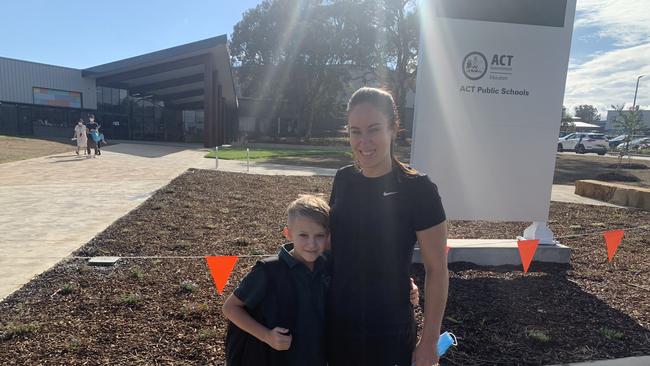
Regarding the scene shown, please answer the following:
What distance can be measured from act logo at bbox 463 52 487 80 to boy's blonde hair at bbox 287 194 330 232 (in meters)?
3.95

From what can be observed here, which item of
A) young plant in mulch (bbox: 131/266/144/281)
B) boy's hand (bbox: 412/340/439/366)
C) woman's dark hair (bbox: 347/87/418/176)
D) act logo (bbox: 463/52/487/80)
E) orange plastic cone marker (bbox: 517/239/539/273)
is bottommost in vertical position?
young plant in mulch (bbox: 131/266/144/281)

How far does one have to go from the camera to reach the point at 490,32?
16.9ft

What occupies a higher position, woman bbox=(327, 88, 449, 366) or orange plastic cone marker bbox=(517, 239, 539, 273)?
woman bbox=(327, 88, 449, 366)

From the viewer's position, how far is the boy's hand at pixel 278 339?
1759mm

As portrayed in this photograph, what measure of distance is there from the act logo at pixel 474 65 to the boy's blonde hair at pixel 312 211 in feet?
13.0

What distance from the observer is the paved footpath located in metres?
5.17

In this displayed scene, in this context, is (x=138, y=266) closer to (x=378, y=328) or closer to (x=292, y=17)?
(x=378, y=328)

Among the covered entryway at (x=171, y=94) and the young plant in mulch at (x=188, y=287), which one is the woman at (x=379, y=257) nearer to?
the young plant in mulch at (x=188, y=287)

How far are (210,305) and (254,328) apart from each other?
2252 mm

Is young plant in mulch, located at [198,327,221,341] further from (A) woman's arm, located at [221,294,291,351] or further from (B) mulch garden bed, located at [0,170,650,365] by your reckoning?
(A) woman's arm, located at [221,294,291,351]

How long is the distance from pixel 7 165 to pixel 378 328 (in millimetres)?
16608

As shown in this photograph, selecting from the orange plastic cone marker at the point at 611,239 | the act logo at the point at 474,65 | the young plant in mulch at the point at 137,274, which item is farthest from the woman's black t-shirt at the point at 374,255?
the orange plastic cone marker at the point at 611,239

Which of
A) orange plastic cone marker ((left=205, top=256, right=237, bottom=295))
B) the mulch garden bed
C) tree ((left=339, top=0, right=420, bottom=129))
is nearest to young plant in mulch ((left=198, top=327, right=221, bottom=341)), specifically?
the mulch garden bed

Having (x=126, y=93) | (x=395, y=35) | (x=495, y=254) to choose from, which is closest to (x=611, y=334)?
(x=495, y=254)
